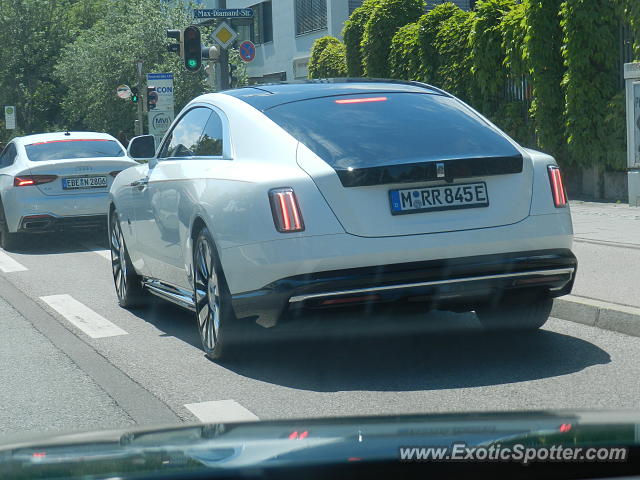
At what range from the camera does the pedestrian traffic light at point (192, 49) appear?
21.0m

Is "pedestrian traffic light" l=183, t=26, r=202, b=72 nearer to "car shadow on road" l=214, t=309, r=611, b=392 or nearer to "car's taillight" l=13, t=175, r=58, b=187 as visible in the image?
"car's taillight" l=13, t=175, r=58, b=187

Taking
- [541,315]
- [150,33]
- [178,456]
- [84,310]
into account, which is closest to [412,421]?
[178,456]

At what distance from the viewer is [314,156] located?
581 centimetres

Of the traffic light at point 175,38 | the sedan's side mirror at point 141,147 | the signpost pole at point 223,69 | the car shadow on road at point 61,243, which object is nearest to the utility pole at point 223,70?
the signpost pole at point 223,69

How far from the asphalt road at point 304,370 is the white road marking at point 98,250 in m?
4.54

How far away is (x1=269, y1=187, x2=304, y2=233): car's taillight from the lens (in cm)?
562

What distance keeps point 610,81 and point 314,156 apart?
10.7 m

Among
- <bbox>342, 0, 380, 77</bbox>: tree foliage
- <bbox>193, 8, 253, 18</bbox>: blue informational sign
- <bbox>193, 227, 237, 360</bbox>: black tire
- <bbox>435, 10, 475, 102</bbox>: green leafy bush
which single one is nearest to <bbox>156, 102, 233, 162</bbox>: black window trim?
<bbox>193, 227, 237, 360</bbox>: black tire

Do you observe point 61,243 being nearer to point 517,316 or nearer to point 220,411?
point 517,316

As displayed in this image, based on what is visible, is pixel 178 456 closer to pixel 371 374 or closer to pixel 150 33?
pixel 371 374

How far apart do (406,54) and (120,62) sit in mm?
24803

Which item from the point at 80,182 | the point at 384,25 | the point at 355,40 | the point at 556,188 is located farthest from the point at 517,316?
the point at 355,40

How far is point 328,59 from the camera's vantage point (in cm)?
2922

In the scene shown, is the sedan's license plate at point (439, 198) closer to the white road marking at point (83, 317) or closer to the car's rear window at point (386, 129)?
the car's rear window at point (386, 129)
